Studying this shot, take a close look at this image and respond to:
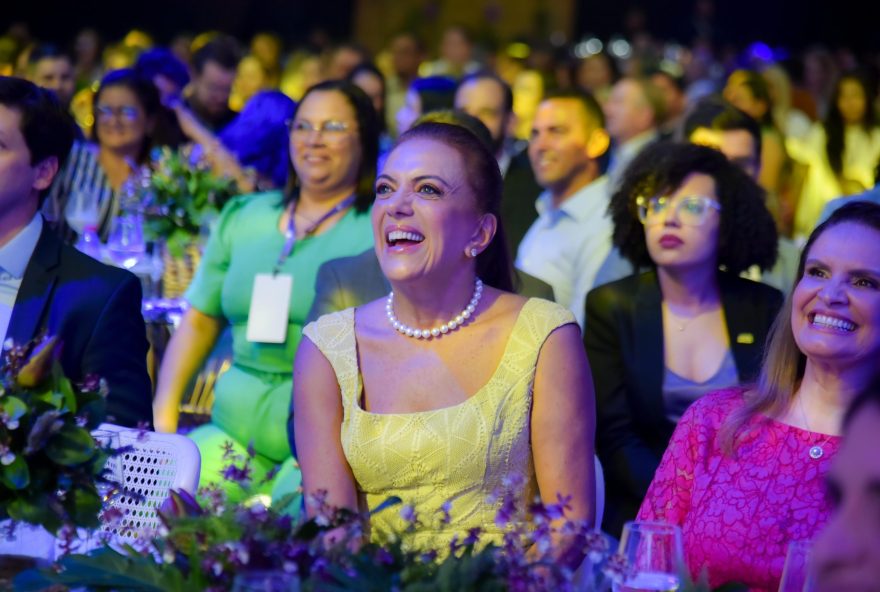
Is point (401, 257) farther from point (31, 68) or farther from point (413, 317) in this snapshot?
point (31, 68)

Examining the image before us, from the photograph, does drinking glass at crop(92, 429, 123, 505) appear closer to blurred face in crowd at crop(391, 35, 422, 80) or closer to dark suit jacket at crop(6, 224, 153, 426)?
dark suit jacket at crop(6, 224, 153, 426)

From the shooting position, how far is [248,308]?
450 cm

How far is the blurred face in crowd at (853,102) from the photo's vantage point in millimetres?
8859

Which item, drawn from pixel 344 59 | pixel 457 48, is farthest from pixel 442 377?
pixel 457 48

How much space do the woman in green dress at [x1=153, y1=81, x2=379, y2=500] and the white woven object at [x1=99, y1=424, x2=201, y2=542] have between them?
1229 mm

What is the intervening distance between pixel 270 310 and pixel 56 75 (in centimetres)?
395

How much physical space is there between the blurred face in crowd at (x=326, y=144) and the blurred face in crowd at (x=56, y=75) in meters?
3.50

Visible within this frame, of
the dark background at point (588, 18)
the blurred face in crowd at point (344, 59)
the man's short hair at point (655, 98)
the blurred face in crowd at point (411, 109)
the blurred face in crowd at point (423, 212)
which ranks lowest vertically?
the blurred face in crowd at point (423, 212)

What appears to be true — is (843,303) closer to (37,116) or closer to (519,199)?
(37,116)

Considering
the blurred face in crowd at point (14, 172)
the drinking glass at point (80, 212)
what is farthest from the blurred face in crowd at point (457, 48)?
the blurred face in crowd at point (14, 172)

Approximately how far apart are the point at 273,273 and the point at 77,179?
6.80ft

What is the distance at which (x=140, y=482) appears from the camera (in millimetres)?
2994

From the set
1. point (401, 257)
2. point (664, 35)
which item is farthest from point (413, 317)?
point (664, 35)

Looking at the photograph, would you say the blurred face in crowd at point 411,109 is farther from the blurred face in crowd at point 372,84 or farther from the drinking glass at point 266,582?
A: the drinking glass at point 266,582
